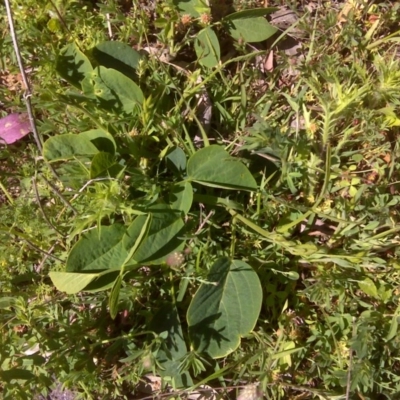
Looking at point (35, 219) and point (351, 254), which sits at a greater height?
point (35, 219)

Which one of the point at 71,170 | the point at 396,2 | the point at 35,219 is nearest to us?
the point at 71,170

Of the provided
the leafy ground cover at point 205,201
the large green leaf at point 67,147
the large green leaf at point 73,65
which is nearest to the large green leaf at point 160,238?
the leafy ground cover at point 205,201

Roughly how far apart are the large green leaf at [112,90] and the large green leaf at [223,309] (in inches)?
21.5

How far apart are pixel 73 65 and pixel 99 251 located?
0.58 meters

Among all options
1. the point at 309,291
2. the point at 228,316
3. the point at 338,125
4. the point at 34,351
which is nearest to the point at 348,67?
the point at 338,125

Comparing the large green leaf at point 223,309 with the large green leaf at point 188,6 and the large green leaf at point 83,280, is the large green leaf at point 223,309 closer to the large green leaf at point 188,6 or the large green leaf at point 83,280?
the large green leaf at point 83,280

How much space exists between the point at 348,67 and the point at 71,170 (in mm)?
940

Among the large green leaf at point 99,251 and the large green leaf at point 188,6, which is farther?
the large green leaf at point 188,6

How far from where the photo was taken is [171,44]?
5.85 feet

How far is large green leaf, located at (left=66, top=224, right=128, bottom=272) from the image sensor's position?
4.78ft

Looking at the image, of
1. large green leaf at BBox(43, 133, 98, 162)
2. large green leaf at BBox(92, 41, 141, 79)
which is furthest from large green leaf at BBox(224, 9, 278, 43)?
large green leaf at BBox(43, 133, 98, 162)

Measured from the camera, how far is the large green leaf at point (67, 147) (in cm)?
153

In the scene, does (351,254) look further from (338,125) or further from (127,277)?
(127,277)

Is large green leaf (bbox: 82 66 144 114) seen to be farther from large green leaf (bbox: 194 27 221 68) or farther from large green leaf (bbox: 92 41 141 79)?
large green leaf (bbox: 194 27 221 68)
